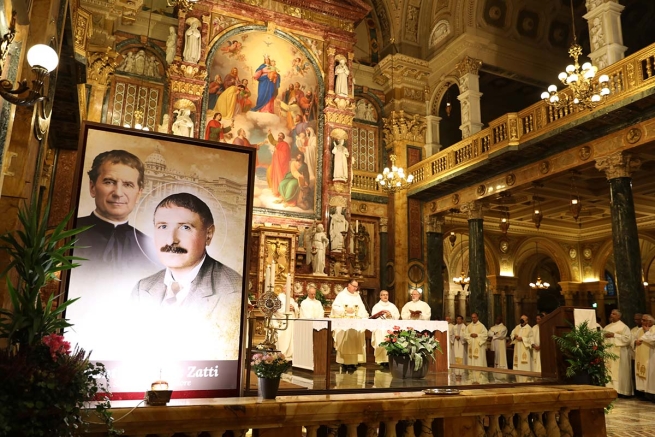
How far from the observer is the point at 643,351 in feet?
36.3

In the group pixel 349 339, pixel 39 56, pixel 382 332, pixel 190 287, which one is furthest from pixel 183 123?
pixel 190 287

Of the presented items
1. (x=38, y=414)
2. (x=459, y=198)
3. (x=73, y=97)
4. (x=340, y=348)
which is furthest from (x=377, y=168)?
(x=38, y=414)

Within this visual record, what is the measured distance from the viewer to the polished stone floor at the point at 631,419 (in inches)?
257

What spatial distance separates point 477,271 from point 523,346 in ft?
8.38

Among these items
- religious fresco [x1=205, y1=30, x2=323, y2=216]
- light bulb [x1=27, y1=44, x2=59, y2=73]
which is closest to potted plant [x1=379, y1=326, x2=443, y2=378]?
light bulb [x1=27, y1=44, x2=59, y2=73]

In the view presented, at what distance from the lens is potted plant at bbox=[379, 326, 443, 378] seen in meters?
8.19

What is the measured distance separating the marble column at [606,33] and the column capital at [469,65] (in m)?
4.63

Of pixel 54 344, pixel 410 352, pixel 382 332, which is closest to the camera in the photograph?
Answer: pixel 54 344

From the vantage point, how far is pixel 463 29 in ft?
59.5

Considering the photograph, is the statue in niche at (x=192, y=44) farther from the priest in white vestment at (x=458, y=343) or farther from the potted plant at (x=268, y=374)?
the potted plant at (x=268, y=374)

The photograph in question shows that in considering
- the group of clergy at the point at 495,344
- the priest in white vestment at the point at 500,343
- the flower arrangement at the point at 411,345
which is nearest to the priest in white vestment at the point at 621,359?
the group of clergy at the point at 495,344

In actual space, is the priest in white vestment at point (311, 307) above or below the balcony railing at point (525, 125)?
below

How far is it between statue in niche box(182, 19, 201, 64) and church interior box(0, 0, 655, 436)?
4cm

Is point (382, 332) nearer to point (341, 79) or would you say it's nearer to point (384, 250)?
point (384, 250)
